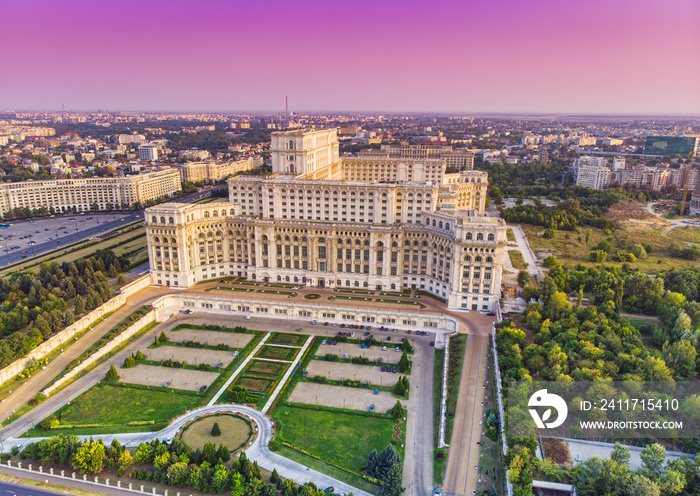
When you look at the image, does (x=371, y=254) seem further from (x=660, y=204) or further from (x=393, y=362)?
(x=660, y=204)

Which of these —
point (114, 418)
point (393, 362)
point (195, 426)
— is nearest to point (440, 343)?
point (393, 362)

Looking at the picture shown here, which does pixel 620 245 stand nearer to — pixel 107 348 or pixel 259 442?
pixel 259 442

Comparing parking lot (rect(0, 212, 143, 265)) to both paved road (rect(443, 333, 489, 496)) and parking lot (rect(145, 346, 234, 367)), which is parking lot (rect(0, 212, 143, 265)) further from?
paved road (rect(443, 333, 489, 496))

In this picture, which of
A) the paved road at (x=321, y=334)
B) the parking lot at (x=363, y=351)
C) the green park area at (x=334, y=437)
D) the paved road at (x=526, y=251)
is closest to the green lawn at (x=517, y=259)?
the paved road at (x=526, y=251)

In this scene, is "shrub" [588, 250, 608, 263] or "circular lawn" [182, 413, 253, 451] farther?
"shrub" [588, 250, 608, 263]

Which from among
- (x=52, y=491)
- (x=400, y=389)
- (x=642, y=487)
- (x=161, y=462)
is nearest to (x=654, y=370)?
(x=642, y=487)

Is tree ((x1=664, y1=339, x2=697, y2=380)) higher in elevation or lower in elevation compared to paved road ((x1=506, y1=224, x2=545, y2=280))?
higher
